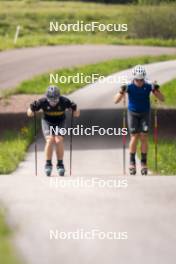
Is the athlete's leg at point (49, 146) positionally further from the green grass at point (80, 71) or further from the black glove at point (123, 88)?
the green grass at point (80, 71)

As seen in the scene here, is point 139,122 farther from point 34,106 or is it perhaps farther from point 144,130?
point 34,106

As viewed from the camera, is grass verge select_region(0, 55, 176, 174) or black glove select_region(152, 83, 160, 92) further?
grass verge select_region(0, 55, 176, 174)

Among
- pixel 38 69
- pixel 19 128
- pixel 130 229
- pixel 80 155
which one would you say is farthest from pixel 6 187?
pixel 38 69

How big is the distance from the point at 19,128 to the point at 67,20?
88.4 inches

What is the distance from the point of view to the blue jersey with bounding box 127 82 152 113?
10672mm

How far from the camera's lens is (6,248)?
18.6 feet

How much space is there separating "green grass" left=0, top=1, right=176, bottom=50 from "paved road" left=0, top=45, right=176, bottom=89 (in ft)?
0.65

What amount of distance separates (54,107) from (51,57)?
462 inches

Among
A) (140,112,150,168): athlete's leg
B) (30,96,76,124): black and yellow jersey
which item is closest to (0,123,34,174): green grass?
(30,96,76,124): black and yellow jersey

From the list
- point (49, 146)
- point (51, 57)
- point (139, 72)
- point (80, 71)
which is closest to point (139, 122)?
point (139, 72)

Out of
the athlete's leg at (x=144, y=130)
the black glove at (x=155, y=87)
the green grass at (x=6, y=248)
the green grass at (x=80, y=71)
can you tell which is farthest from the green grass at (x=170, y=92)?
the green grass at (x=6, y=248)

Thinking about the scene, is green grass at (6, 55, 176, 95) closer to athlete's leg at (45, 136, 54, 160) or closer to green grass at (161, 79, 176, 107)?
green grass at (161, 79, 176, 107)

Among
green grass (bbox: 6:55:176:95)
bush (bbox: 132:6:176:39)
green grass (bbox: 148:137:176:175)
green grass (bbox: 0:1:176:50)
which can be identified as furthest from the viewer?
green grass (bbox: 6:55:176:95)

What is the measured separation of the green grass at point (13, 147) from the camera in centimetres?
1192
